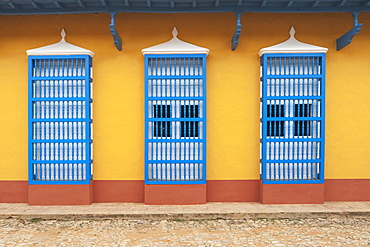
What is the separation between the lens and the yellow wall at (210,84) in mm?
7238

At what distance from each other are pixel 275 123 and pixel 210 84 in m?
1.61

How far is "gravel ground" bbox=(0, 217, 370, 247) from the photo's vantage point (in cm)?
527

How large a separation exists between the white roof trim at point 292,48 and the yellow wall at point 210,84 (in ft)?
0.75

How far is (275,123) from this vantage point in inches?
277

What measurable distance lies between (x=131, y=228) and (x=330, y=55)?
18.0ft

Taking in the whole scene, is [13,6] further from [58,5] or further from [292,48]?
[292,48]

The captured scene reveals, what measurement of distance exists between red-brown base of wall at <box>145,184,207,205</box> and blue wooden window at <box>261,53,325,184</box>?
1443 mm

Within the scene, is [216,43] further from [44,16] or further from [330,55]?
[44,16]

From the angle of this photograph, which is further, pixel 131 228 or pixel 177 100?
pixel 177 100

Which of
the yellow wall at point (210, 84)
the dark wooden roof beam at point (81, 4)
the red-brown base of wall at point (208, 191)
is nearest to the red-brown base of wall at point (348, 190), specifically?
the red-brown base of wall at point (208, 191)

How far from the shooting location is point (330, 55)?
7293 millimetres

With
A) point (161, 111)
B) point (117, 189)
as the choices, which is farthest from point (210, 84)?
point (117, 189)

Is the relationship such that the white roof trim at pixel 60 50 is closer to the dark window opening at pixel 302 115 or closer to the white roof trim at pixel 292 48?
the white roof trim at pixel 292 48

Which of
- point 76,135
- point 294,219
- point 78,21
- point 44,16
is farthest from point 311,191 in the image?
point 44,16
